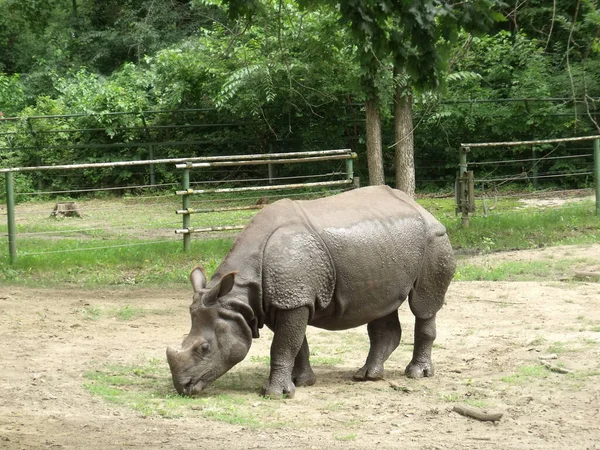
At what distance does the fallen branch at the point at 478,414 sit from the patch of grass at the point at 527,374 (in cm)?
94

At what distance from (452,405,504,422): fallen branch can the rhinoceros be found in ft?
3.86

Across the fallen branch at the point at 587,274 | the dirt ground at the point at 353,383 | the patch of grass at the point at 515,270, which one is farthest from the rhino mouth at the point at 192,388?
the fallen branch at the point at 587,274

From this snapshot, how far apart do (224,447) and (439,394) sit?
208cm

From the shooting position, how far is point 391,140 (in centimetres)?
2189

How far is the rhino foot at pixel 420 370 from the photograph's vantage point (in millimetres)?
7777

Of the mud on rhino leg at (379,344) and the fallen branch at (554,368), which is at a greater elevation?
the mud on rhino leg at (379,344)

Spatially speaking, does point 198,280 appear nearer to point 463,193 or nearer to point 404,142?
point 463,193

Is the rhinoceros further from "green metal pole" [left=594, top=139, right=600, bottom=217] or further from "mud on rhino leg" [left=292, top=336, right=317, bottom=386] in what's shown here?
"green metal pole" [left=594, top=139, right=600, bottom=217]

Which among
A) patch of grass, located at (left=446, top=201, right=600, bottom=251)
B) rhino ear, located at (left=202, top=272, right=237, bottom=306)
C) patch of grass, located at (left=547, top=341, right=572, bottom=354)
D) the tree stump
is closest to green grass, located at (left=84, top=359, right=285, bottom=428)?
rhino ear, located at (left=202, top=272, right=237, bottom=306)

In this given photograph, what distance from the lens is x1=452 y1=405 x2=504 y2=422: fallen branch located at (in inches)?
251

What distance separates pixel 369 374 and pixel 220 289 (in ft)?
5.08

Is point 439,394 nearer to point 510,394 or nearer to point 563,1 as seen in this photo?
point 510,394

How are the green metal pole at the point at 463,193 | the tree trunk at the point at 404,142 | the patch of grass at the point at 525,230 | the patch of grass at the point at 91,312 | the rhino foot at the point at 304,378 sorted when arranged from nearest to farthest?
the rhino foot at the point at 304,378 < the patch of grass at the point at 91,312 < the patch of grass at the point at 525,230 < the green metal pole at the point at 463,193 < the tree trunk at the point at 404,142

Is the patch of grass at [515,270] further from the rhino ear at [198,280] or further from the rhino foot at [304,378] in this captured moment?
the rhino ear at [198,280]
